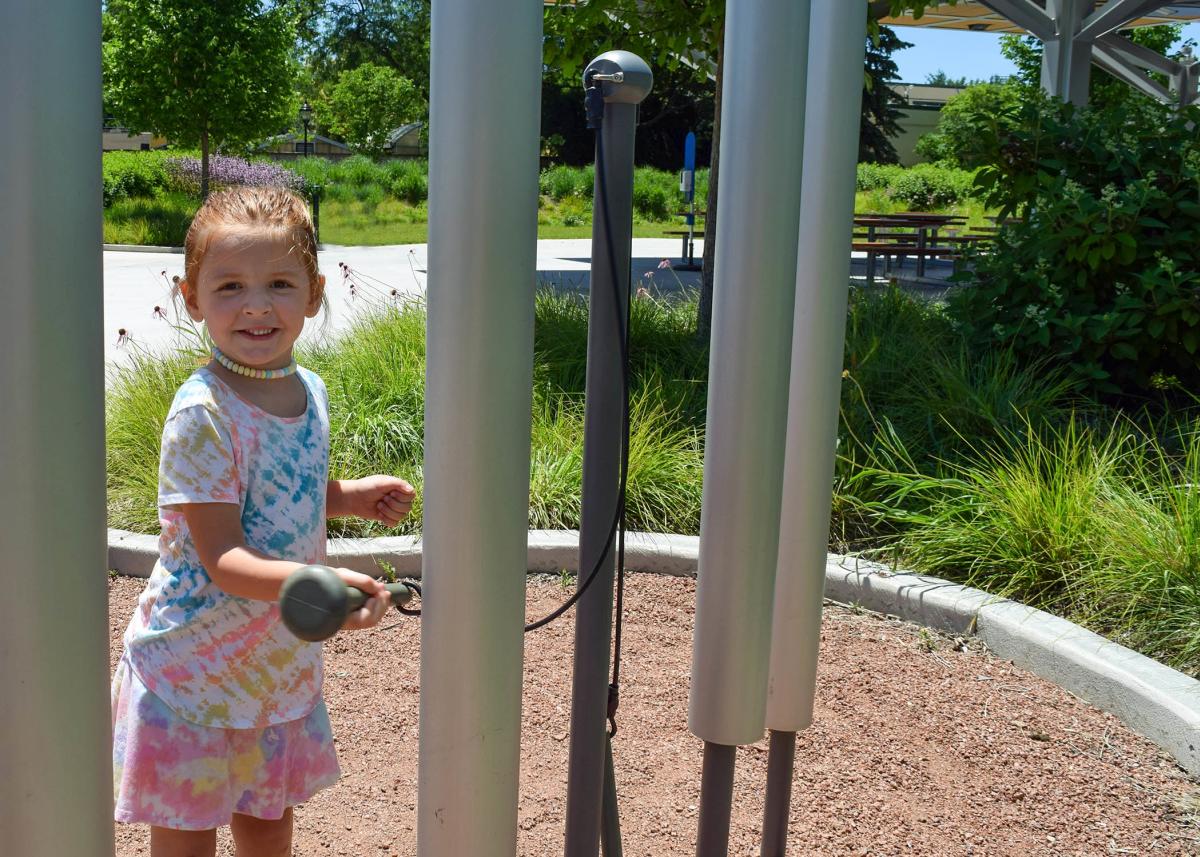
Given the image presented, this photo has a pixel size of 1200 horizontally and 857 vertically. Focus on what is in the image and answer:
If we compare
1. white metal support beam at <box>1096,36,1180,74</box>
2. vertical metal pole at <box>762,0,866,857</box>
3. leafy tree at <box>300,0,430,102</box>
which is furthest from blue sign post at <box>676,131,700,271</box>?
leafy tree at <box>300,0,430,102</box>

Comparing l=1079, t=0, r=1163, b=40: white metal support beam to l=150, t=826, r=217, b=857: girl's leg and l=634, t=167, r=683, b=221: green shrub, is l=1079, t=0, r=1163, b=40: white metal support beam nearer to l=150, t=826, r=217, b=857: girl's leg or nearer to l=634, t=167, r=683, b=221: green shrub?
l=150, t=826, r=217, b=857: girl's leg

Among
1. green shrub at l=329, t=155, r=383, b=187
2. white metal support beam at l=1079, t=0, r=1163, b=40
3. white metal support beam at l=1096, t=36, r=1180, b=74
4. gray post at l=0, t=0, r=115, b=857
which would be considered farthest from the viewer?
green shrub at l=329, t=155, r=383, b=187

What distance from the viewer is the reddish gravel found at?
2.68 meters

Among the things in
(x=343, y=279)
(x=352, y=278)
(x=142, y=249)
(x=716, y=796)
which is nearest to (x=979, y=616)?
(x=716, y=796)

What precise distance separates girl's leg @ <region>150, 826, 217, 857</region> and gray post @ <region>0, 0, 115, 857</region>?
0.73 metres

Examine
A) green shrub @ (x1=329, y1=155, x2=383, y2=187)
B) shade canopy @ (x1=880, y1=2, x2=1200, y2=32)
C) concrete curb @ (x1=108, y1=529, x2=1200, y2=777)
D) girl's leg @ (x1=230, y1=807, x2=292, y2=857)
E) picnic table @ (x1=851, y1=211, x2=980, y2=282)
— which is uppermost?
shade canopy @ (x1=880, y1=2, x2=1200, y2=32)

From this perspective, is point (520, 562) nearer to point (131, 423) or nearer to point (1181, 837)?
point (1181, 837)

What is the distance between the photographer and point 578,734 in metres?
1.70

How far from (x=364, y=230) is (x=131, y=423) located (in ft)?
63.2

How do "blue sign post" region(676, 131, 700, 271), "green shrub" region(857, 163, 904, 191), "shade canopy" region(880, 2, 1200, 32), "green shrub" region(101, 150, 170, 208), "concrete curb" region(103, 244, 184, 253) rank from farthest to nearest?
"green shrub" region(857, 163, 904, 191) < "green shrub" region(101, 150, 170, 208) < "concrete curb" region(103, 244, 184, 253) < "blue sign post" region(676, 131, 700, 271) < "shade canopy" region(880, 2, 1200, 32)

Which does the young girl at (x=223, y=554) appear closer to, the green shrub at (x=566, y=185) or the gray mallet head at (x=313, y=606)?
Result: the gray mallet head at (x=313, y=606)

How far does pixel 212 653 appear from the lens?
1728mm

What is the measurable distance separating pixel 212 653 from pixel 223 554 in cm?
17

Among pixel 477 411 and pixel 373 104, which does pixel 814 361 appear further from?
pixel 373 104
